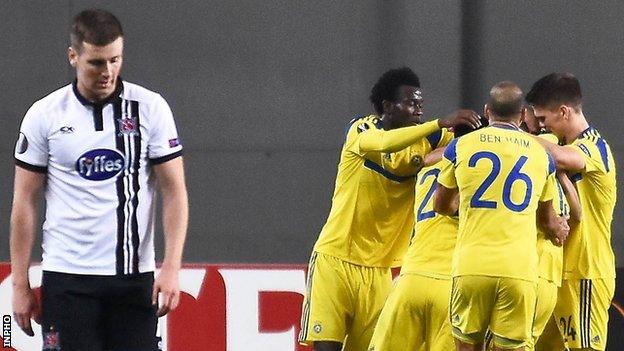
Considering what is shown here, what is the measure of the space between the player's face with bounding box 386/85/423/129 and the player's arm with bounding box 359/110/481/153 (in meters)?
0.17

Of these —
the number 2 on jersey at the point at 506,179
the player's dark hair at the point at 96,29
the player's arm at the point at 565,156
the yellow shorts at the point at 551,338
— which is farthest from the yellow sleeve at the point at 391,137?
the player's dark hair at the point at 96,29

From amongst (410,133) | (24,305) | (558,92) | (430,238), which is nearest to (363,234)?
(430,238)

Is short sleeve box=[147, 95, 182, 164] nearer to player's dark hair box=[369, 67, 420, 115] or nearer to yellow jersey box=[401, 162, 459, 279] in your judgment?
yellow jersey box=[401, 162, 459, 279]

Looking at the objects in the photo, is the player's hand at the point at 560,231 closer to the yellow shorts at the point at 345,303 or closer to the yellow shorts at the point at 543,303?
the yellow shorts at the point at 543,303

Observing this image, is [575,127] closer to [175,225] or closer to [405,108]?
[405,108]

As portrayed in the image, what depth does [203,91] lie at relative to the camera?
25.9 ft

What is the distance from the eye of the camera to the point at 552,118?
666 cm

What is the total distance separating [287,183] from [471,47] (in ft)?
4.30

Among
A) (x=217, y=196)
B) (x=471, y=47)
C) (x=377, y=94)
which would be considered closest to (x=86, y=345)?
(x=377, y=94)

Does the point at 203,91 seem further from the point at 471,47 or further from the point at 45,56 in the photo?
the point at 471,47

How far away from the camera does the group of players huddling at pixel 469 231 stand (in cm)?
585

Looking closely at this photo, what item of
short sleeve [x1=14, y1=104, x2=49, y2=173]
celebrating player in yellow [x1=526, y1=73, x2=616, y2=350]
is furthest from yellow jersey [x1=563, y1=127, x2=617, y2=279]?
short sleeve [x1=14, y1=104, x2=49, y2=173]

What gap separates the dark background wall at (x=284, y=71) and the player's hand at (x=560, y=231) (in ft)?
5.31

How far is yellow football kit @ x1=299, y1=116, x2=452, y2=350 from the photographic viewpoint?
6586 millimetres
